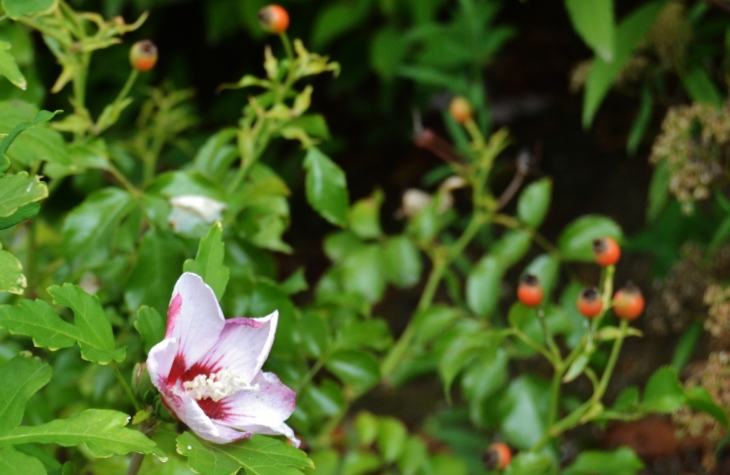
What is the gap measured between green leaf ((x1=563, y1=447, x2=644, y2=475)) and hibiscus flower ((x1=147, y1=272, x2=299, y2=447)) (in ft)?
1.33

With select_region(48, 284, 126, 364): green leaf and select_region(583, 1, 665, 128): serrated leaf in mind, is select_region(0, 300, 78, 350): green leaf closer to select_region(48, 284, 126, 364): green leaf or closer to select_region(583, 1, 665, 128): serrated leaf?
select_region(48, 284, 126, 364): green leaf

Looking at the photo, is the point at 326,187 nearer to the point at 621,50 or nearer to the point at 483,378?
the point at 483,378

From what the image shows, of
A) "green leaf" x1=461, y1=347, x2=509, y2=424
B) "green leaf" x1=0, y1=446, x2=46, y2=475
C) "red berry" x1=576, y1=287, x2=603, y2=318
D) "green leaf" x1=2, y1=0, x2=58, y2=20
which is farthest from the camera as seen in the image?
"green leaf" x1=461, y1=347, x2=509, y2=424

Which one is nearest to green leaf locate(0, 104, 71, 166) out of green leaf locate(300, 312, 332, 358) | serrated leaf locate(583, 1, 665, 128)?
green leaf locate(300, 312, 332, 358)

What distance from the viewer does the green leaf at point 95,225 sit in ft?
2.35

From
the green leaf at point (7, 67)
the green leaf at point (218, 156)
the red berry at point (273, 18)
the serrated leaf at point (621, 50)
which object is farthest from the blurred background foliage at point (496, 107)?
the green leaf at point (7, 67)

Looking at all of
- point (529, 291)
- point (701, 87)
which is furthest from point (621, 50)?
point (529, 291)

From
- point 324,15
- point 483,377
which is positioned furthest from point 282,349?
point 324,15

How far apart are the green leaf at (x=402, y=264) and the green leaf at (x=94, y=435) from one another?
57 centimetres

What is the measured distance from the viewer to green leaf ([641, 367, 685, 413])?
671 millimetres

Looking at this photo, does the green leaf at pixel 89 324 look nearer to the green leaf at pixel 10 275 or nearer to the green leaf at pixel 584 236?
the green leaf at pixel 10 275

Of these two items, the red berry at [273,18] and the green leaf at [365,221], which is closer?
the red berry at [273,18]

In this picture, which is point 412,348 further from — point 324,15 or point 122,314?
point 324,15

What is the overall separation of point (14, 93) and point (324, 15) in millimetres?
796
